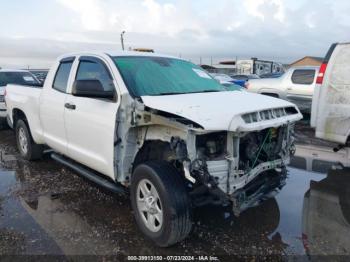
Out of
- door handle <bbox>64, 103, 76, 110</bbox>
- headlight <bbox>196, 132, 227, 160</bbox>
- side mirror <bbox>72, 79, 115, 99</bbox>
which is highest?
side mirror <bbox>72, 79, 115, 99</bbox>

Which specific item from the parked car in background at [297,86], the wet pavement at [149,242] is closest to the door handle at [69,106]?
the wet pavement at [149,242]

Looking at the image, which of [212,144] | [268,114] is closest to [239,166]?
[212,144]

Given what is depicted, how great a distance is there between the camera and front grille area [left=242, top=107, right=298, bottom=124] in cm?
341

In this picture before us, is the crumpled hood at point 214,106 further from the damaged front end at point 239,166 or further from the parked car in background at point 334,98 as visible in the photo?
the parked car in background at point 334,98

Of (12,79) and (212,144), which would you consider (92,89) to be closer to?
(212,144)

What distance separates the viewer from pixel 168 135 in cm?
360

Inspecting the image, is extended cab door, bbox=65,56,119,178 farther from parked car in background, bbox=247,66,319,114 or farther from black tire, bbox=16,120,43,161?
parked car in background, bbox=247,66,319,114

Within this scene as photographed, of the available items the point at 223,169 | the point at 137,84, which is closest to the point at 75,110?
the point at 137,84

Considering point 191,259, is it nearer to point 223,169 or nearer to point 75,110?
point 223,169

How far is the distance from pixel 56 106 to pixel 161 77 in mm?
1688

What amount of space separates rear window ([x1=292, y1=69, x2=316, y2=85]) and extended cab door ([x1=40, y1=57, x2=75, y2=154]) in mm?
7717

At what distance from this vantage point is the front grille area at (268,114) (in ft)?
11.2

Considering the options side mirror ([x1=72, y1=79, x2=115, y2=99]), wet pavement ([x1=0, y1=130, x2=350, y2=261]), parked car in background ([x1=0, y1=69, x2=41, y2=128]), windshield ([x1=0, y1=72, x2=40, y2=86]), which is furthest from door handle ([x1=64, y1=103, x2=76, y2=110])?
windshield ([x1=0, y1=72, x2=40, y2=86])

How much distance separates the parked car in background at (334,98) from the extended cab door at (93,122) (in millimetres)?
3744
